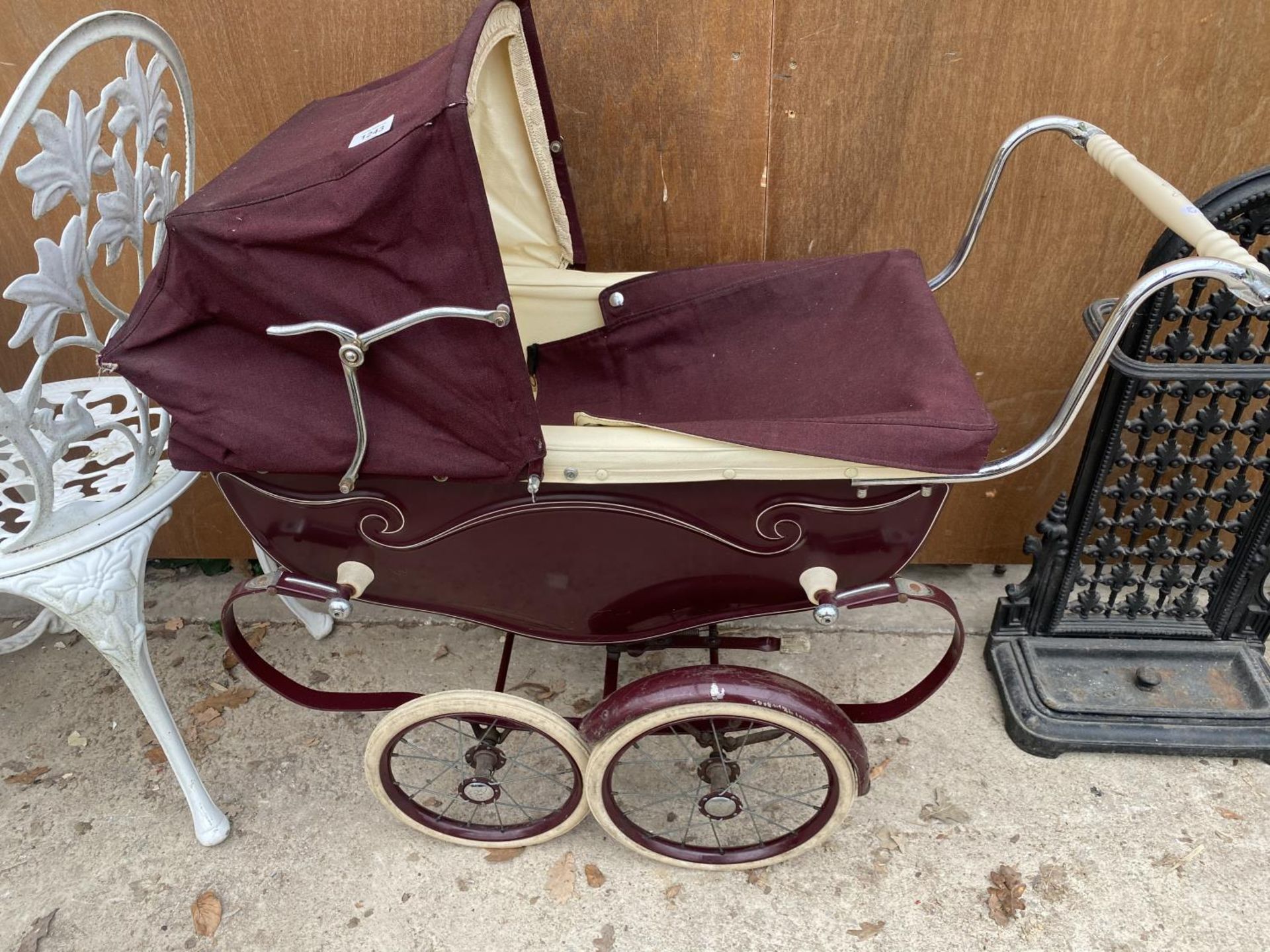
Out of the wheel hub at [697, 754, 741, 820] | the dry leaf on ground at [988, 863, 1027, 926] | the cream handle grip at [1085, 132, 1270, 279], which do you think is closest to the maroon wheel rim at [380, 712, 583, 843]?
the wheel hub at [697, 754, 741, 820]

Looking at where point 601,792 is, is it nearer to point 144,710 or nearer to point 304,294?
point 144,710

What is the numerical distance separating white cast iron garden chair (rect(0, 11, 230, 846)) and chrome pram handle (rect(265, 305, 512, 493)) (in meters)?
Answer: 0.41

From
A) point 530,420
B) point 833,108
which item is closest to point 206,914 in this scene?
point 530,420

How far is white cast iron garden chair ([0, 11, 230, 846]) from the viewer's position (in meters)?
1.35

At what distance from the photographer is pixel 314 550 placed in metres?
1.59

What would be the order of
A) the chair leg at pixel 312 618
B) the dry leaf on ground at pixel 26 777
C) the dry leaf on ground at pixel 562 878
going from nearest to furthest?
the dry leaf on ground at pixel 562 878, the dry leaf on ground at pixel 26 777, the chair leg at pixel 312 618

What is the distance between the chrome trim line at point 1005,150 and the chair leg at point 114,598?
1619 mm

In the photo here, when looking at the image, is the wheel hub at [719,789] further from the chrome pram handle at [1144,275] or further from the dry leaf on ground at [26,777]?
the dry leaf on ground at [26,777]

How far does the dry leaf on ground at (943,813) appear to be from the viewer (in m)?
1.94

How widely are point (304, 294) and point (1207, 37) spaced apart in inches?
70.8

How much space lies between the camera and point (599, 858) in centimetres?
189

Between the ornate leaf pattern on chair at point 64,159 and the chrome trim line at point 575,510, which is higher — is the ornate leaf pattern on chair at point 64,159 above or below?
above

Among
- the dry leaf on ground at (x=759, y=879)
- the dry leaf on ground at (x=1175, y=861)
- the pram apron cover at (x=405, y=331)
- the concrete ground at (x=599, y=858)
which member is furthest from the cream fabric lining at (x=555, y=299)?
the dry leaf on ground at (x=1175, y=861)

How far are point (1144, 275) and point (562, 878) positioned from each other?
1.58 meters
